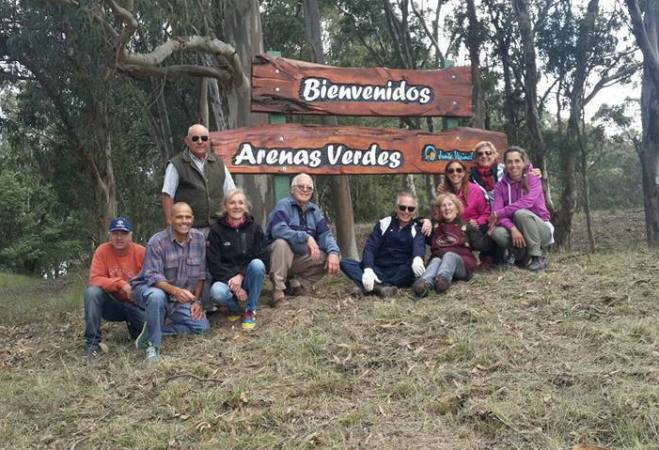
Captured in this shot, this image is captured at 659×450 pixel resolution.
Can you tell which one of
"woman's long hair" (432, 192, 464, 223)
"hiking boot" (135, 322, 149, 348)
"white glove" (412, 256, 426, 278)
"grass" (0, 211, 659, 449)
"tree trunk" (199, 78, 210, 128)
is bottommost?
"grass" (0, 211, 659, 449)

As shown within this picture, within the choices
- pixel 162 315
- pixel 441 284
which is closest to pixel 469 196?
pixel 441 284

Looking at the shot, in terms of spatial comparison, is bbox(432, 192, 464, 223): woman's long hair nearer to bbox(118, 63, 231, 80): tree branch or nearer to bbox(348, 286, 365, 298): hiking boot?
bbox(348, 286, 365, 298): hiking boot

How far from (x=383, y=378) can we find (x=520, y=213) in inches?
111

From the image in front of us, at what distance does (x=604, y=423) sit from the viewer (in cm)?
328

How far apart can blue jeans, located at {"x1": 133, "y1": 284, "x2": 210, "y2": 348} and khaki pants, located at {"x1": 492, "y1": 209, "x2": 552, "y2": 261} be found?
297 centimetres

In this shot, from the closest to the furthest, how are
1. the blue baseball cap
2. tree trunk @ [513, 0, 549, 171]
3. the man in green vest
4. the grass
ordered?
the grass < the blue baseball cap < the man in green vest < tree trunk @ [513, 0, 549, 171]

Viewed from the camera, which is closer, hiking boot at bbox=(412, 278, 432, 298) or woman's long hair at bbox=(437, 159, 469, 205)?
hiking boot at bbox=(412, 278, 432, 298)

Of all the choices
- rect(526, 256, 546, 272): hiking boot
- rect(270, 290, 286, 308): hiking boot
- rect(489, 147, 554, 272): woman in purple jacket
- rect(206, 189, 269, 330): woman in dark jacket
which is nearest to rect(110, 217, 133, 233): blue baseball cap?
rect(206, 189, 269, 330): woman in dark jacket

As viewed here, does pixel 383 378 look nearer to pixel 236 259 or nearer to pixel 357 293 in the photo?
pixel 236 259

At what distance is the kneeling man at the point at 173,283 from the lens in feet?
16.0

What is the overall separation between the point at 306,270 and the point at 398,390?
2.28 metres

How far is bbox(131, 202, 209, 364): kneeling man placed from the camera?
487cm

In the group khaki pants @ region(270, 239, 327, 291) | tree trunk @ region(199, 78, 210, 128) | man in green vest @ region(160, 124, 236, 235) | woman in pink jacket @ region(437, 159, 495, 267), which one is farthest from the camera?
tree trunk @ region(199, 78, 210, 128)

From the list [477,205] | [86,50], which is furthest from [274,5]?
[477,205]
